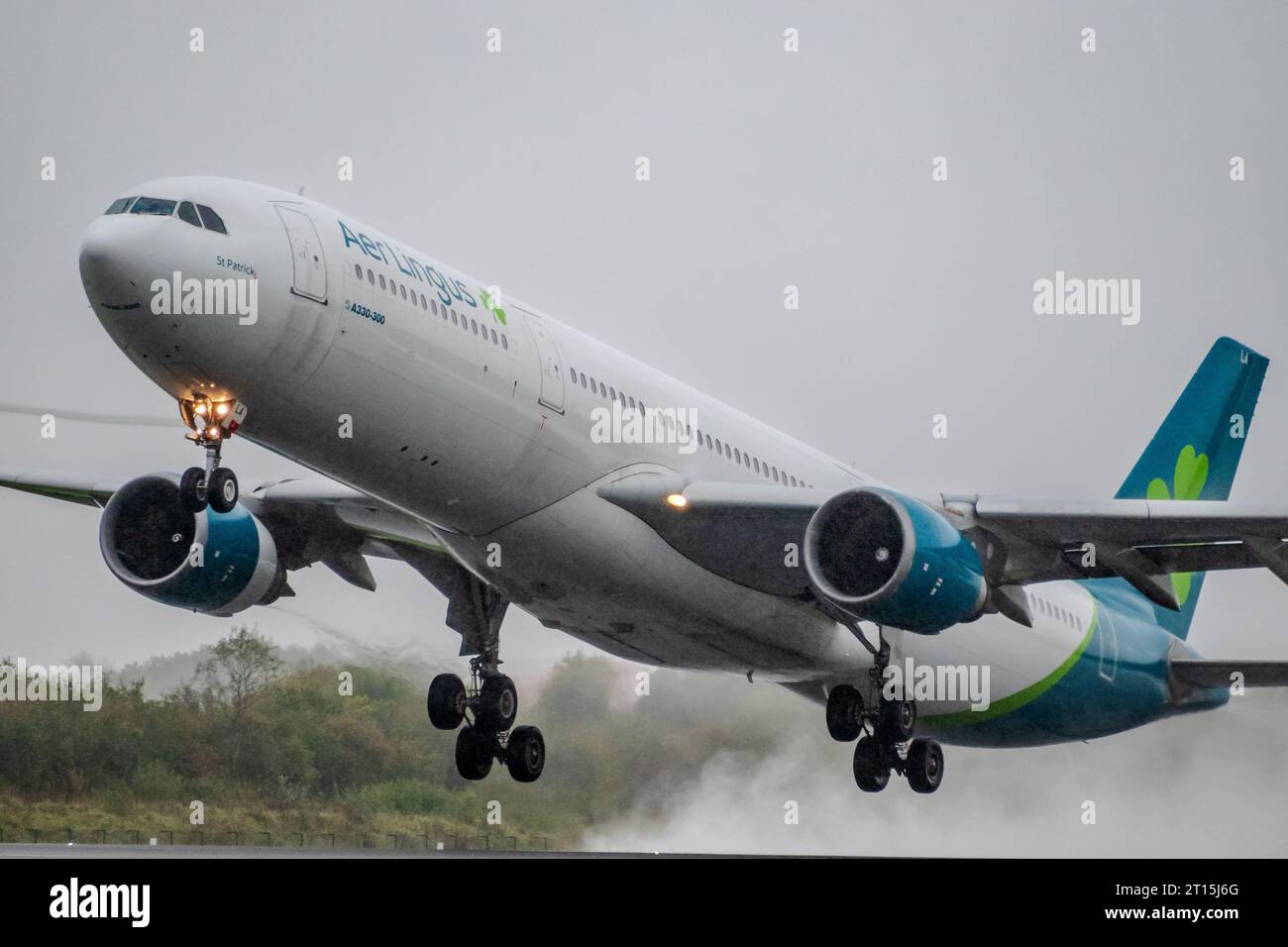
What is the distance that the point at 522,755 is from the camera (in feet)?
76.8

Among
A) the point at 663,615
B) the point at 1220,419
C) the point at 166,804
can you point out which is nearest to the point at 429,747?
the point at 166,804

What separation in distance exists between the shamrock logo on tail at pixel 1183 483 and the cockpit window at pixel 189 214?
18.3 m

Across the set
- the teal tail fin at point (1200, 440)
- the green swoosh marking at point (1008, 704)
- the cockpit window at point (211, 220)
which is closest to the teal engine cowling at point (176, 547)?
the cockpit window at point (211, 220)

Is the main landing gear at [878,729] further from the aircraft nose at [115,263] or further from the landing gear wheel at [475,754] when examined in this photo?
the aircraft nose at [115,263]

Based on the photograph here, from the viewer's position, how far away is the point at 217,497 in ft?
55.4

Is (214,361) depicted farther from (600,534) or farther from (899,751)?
(899,751)

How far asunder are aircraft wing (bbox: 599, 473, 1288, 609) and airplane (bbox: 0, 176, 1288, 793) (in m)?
0.04

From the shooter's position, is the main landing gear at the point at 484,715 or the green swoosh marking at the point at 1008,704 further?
the green swoosh marking at the point at 1008,704

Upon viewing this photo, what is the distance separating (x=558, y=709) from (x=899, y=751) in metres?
5.84

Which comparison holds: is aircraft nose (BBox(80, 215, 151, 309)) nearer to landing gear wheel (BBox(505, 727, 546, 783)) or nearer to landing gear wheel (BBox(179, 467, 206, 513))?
landing gear wheel (BBox(179, 467, 206, 513))

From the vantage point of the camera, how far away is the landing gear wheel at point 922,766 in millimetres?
23953

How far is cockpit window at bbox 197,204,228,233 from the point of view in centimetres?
1647

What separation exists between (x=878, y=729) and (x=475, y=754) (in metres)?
5.54

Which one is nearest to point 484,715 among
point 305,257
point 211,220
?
point 305,257
